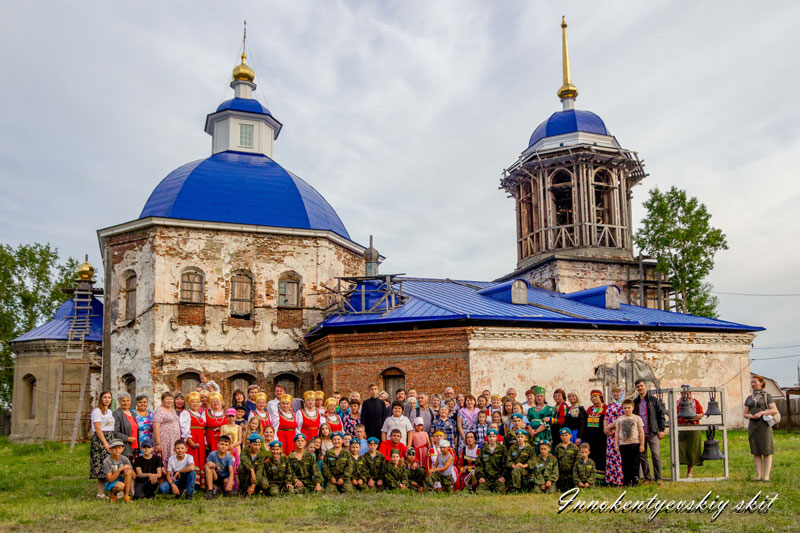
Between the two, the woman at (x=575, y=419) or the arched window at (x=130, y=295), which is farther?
the arched window at (x=130, y=295)

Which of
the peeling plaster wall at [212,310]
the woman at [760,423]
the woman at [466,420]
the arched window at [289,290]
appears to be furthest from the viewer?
the arched window at [289,290]

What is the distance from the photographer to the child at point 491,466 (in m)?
10.4

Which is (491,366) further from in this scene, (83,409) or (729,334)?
(83,409)

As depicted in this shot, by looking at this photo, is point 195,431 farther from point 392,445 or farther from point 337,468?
point 392,445

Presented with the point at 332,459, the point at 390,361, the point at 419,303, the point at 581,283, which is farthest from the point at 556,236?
the point at 332,459

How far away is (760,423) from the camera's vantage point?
1059 cm

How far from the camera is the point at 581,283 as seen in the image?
27141 millimetres

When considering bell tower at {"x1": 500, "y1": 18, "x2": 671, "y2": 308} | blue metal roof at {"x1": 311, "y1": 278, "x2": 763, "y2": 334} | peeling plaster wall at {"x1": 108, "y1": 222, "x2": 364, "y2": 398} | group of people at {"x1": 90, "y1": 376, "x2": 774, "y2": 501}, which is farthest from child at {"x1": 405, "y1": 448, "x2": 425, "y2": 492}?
bell tower at {"x1": 500, "y1": 18, "x2": 671, "y2": 308}

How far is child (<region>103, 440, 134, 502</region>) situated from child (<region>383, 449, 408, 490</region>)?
361cm

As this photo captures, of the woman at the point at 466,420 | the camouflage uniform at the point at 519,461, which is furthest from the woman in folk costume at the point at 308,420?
the camouflage uniform at the point at 519,461

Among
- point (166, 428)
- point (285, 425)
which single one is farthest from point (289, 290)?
point (166, 428)

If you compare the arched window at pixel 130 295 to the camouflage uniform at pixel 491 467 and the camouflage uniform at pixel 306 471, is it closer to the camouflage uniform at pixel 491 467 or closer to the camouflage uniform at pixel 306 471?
the camouflage uniform at pixel 306 471

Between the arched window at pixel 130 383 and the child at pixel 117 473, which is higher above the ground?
the arched window at pixel 130 383

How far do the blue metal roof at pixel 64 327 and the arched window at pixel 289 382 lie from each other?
723 centimetres
